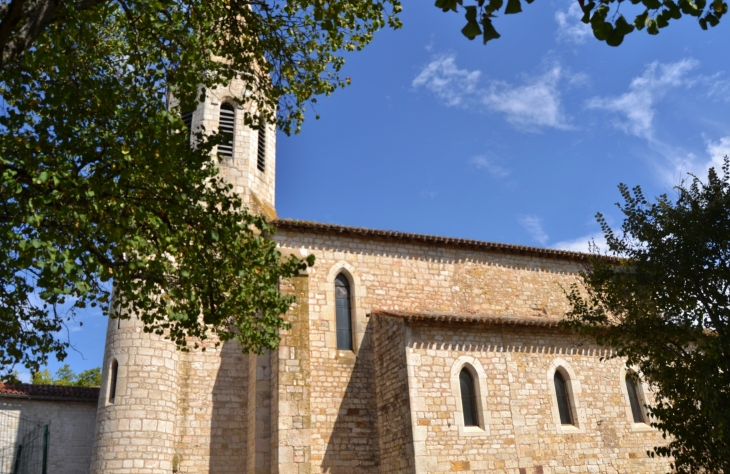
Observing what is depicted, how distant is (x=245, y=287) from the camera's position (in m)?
9.37

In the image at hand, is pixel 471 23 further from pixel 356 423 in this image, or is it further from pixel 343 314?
pixel 343 314

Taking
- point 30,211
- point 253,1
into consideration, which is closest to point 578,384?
point 253,1

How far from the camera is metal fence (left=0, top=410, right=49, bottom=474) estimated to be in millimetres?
15719

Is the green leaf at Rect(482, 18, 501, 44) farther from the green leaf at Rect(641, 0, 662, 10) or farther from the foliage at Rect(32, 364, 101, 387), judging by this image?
the foliage at Rect(32, 364, 101, 387)

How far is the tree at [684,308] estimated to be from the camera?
29.3 feet

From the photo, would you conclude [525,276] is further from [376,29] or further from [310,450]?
[376,29]

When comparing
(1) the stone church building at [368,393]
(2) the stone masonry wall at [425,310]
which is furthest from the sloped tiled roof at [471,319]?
(2) the stone masonry wall at [425,310]

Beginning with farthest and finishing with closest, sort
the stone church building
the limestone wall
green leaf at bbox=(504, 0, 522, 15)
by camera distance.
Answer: the limestone wall → the stone church building → green leaf at bbox=(504, 0, 522, 15)

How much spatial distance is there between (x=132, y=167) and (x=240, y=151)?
Answer: 1095 centimetres

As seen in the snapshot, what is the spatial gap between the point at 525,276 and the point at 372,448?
24.7ft

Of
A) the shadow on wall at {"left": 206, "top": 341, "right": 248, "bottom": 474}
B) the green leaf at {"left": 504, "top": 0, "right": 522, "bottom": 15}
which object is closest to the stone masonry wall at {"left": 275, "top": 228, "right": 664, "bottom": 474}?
the shadow on wall at {"left": 206, "top": 341, "right": 248, "bottom": 474}

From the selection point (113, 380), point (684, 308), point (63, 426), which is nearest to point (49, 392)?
point (63, 426)

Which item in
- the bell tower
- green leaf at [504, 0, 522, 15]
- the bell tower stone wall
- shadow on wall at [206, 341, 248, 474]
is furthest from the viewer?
the bell tower

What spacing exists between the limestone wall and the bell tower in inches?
296
